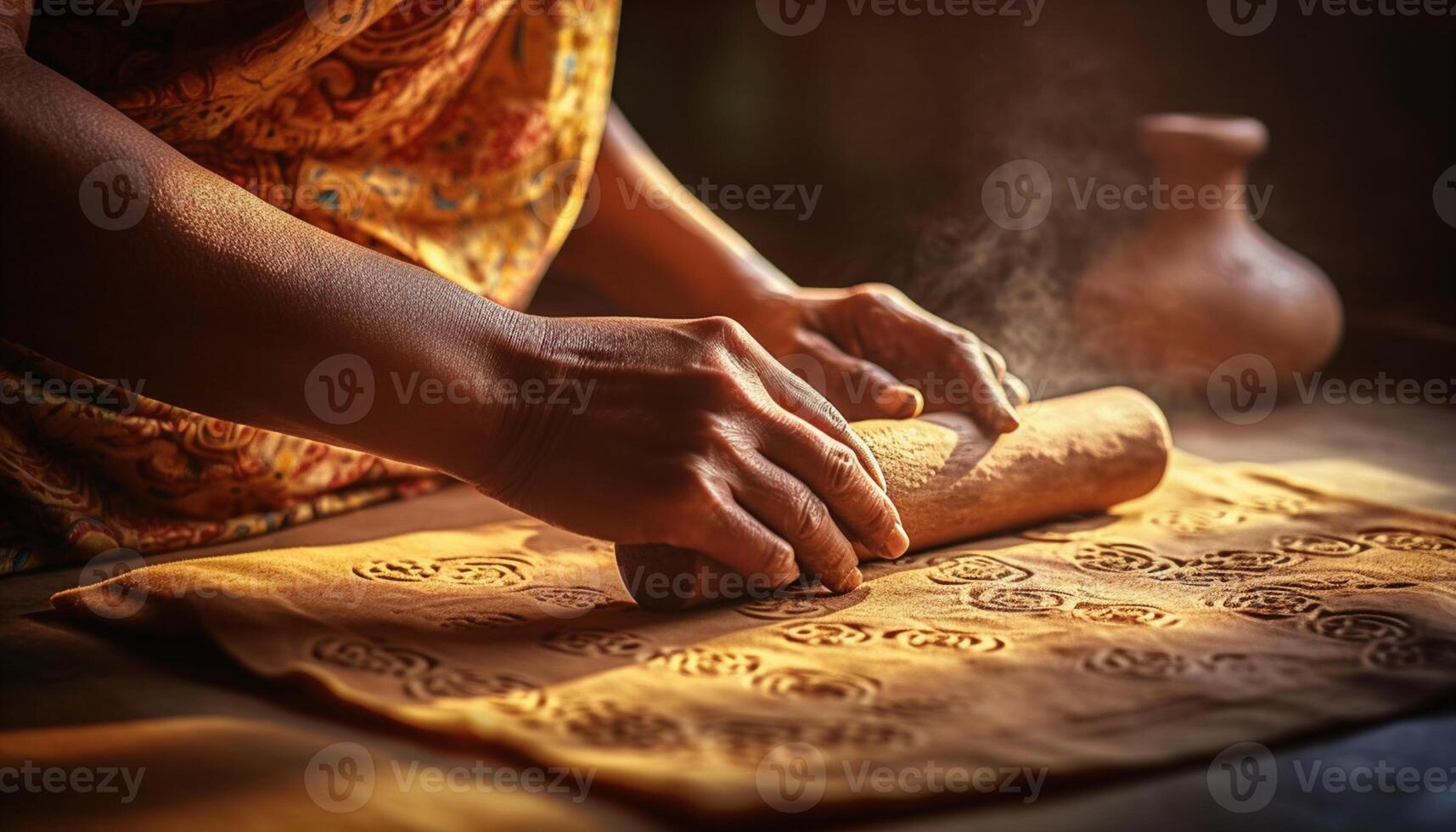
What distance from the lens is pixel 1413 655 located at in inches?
55.1

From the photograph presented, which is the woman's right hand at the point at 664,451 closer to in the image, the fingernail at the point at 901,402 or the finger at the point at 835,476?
the finger at the point at 835,476

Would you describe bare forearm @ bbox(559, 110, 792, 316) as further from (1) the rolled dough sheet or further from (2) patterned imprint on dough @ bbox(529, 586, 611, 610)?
(2) patterned imprint on dough @ bbox(529, 586, 611, 610)

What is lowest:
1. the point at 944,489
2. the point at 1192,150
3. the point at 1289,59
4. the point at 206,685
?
the point at 206,685

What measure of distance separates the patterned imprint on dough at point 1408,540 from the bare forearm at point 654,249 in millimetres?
1104

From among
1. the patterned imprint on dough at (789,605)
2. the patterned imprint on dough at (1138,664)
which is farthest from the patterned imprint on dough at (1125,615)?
the patterned imprint on dough at (789,605)

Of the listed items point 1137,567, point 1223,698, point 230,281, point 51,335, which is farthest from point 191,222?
point 1137,567

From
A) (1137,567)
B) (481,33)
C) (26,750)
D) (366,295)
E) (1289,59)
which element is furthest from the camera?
(1289,59)

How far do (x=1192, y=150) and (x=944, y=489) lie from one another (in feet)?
6.96

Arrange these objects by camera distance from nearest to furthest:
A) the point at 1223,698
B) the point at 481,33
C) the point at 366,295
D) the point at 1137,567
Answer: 1. the point at 1223,698
2. the point at 366,295
3. the point at 1137,567
4. the point at 481,33

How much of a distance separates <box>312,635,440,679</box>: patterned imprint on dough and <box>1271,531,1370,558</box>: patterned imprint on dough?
131 centimetres

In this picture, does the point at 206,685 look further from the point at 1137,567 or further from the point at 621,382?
the point at 1137,567

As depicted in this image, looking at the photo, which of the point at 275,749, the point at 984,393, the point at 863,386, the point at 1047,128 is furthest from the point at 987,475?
the point at 1047,128

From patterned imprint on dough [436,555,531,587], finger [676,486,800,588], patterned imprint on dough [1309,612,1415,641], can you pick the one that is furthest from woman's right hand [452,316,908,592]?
patterned imprint on dough [1309,612,1415,641]

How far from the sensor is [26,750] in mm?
1131
